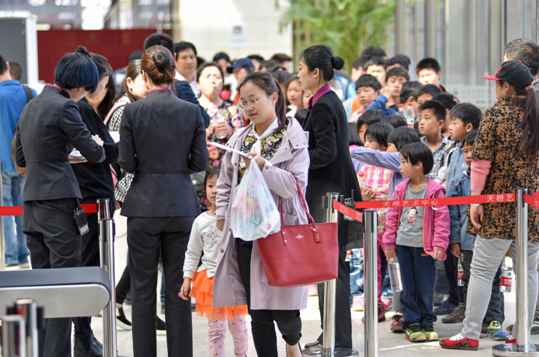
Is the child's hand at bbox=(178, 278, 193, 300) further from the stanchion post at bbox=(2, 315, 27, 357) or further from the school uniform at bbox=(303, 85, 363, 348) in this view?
the stanchion post at bbox=(2, 315, 27, 357)

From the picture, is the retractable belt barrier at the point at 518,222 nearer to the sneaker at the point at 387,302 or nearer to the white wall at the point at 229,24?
the sneaker at the point at 387,302

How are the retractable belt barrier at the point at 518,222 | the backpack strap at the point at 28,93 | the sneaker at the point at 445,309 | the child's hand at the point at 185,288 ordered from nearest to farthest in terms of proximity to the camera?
the child's hand at the point at 185,288 < the retractable belt barrier at the point at 518,222 < the sneaker at the point at 445,309 < the backpack strap at the point at 28,93

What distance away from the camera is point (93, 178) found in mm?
3787

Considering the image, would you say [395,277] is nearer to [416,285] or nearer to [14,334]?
[416,285]

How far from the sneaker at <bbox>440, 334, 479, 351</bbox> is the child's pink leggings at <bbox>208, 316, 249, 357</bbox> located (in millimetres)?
1364

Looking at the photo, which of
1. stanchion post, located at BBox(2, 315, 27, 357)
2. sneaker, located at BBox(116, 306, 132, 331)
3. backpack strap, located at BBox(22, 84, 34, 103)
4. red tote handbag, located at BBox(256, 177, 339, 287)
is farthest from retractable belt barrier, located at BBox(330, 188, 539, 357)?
backpack strap, located at BBox(22, 84, 34, 103)

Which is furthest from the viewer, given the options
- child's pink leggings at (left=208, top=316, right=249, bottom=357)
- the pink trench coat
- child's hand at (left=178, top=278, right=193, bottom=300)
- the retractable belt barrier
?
the retractable belt barrier

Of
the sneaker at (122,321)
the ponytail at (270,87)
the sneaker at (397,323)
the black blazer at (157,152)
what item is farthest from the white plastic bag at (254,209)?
the sneaker at (122,321)

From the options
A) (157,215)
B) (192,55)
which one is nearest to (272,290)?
(157,215)

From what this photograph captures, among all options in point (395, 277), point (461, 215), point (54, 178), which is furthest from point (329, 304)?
point (54, 178)

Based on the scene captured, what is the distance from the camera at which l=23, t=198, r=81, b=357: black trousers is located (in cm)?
340

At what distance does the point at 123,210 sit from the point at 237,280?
0.81 metres

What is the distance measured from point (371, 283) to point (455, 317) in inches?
64.8

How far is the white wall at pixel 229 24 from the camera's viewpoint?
46.3 feet
